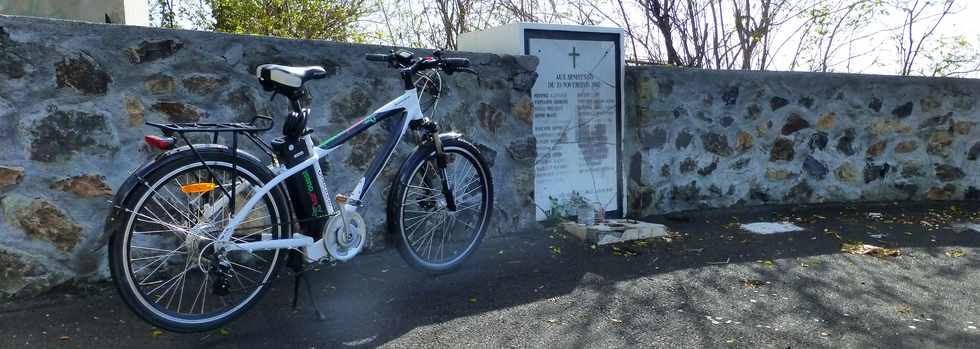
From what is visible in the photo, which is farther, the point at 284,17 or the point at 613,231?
the point at 284,17

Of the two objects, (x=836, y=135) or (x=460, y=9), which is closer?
(x=836, y=135)

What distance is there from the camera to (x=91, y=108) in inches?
112

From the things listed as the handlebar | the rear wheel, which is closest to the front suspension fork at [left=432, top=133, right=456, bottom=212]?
the handlebar

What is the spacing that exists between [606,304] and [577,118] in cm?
197

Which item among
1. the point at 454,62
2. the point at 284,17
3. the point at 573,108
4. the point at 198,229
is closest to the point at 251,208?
the point at 198,229

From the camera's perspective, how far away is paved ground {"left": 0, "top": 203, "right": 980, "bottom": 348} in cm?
254

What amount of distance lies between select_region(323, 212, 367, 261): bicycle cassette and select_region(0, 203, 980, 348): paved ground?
0.24 metres

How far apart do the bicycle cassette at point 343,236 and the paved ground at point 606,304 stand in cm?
24

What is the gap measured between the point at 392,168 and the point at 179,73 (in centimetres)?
118

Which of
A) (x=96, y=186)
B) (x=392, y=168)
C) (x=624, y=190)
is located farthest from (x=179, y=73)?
(x=624, y=190)

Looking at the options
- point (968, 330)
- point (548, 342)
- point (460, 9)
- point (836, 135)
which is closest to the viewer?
point (548, 342)

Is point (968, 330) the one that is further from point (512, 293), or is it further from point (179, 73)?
point (179, 73)

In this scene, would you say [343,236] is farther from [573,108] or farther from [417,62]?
[573,108]

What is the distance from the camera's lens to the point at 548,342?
2.52m
